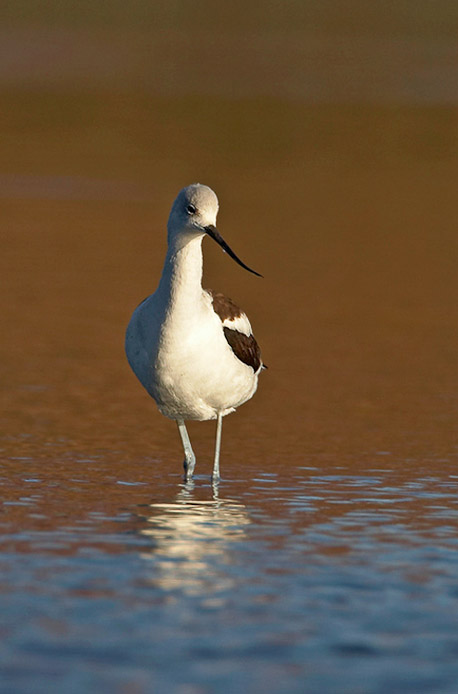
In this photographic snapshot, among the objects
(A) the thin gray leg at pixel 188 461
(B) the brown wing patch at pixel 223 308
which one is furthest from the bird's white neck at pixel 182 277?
(A) the thin gray leg at pixel 188 461

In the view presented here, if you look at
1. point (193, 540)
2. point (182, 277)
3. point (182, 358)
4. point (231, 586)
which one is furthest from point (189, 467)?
point (231, 586)

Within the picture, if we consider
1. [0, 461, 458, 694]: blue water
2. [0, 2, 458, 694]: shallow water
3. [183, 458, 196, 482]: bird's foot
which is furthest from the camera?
[183, 458, 196, 482]: bird's foot

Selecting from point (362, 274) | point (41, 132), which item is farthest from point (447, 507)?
point (41, 132)

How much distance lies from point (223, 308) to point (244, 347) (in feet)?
1.07

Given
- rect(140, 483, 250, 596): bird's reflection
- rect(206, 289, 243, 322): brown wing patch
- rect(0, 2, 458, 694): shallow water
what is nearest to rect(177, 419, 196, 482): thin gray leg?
rect(0, 2, 458, 694): shallow water

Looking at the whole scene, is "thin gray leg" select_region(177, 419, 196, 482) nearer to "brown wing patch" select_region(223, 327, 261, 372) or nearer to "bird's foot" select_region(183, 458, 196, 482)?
"bird's foot" select_region(183, 458, 196, 482)

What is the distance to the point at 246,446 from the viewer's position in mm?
10875

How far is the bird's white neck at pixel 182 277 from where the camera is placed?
9.28 meters

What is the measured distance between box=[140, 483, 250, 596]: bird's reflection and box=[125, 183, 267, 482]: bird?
0.61 meters

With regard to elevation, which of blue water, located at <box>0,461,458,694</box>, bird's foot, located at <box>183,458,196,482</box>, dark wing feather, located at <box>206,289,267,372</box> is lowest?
blue water, located at <box>0,461,458,694</box>

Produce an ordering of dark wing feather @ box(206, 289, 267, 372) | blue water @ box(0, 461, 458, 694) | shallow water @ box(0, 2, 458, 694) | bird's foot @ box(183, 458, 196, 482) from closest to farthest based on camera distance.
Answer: blue water @ box(0, 461, 458, 694), shallow water @ box(0, 2, 458, 694), bird's foot @ box(183, 458, 196, 482), dark wing feather @ box(206, 289, 267, 372)

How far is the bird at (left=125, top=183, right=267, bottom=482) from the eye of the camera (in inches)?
365

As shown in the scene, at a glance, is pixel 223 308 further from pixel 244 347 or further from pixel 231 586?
pixel 231 586

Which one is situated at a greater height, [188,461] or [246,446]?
[246,446]
